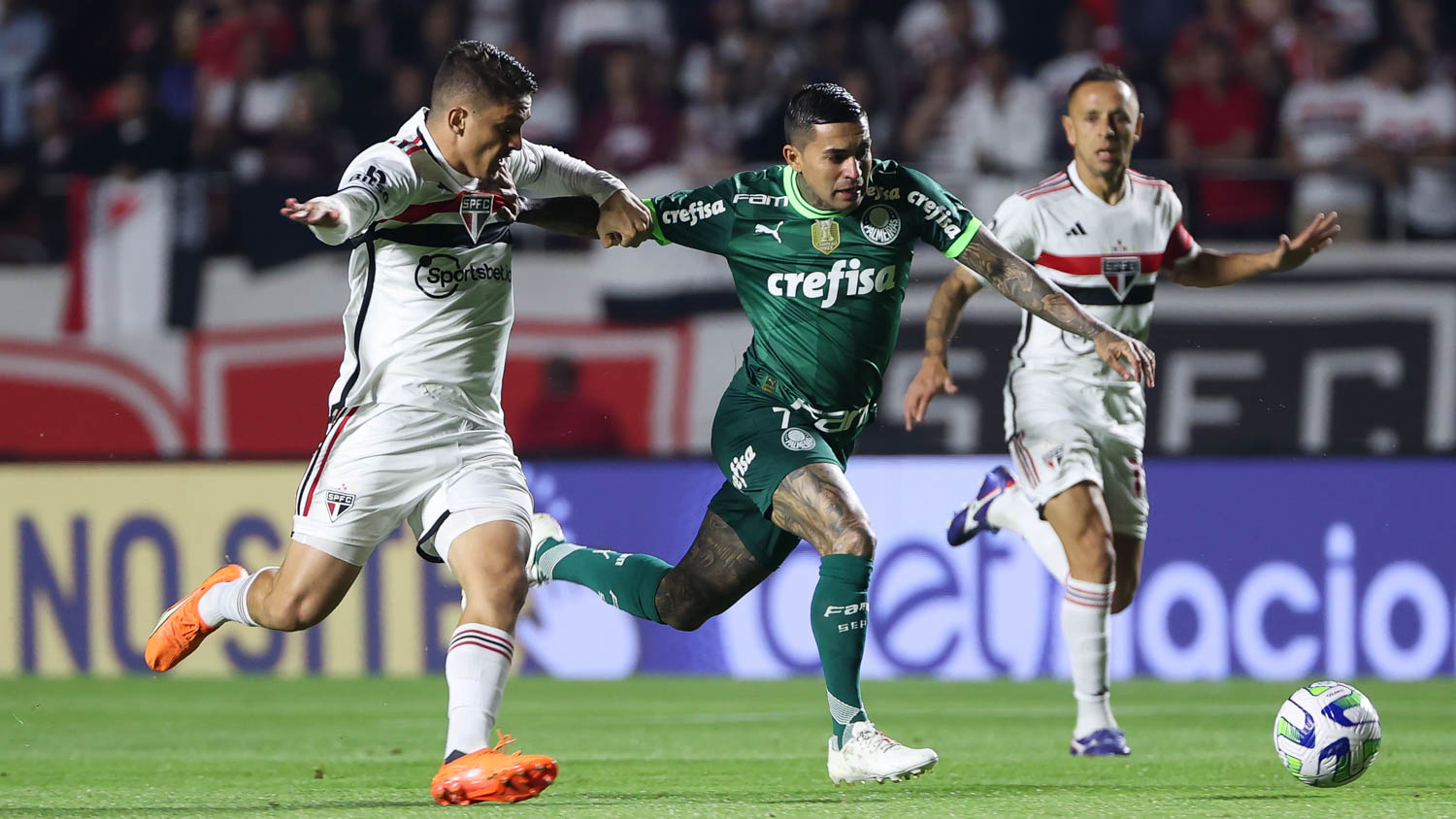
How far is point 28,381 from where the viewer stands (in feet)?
36.2

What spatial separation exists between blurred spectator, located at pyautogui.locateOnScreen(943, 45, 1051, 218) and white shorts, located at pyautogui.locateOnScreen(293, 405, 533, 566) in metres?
7.40

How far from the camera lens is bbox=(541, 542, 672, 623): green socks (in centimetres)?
638

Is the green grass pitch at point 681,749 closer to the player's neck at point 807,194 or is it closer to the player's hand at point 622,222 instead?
the player's hand at point 622,222

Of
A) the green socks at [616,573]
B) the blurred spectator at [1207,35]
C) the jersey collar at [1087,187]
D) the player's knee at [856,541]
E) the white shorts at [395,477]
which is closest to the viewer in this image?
the player's knee at [856,541]

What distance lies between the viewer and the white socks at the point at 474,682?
5156 mm

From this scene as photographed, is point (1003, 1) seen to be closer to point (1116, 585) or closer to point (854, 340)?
point (1116, 585)

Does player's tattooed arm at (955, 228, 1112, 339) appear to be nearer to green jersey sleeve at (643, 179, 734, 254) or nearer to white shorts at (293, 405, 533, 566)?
green jersey sleeve at (643, 179, 734, 254)

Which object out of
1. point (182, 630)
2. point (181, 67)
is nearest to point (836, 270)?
point (182, 630)

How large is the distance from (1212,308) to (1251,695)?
240 cm

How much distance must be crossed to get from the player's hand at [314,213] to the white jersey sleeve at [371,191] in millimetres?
20

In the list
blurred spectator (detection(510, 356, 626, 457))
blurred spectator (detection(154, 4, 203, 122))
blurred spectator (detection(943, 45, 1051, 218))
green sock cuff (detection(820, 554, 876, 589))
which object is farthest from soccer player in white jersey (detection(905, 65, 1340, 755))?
blurred spectator (detection(154, 4, 203, 122))

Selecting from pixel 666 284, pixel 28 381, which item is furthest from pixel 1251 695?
pixel 28 381

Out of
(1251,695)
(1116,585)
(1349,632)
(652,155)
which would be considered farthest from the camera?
(652,155)

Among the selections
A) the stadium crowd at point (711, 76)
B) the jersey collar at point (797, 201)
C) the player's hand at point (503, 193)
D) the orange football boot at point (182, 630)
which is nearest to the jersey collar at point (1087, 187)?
the jersey collar at point (797, 201)
